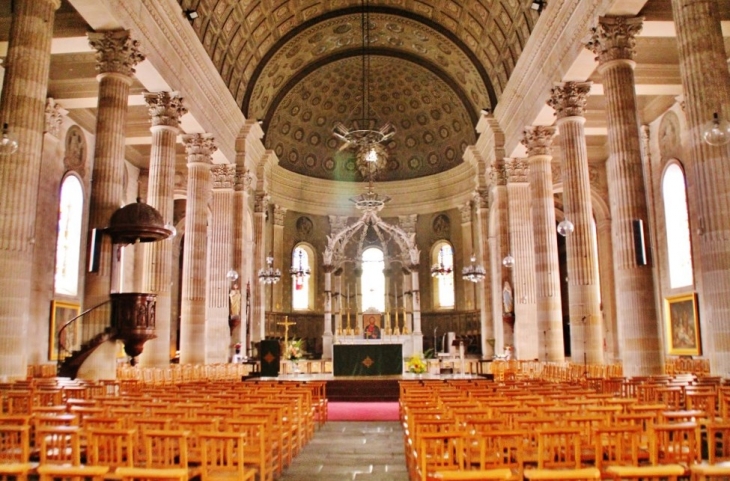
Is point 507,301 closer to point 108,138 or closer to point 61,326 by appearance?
point 108,138

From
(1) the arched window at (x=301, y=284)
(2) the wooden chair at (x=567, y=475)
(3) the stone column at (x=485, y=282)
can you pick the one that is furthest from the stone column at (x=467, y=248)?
(2) the wooden chair at (x=567, y=475)

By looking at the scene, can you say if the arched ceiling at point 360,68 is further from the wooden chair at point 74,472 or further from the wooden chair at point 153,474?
the wooden chair at point 153,474

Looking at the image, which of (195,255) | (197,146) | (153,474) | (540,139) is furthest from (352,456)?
(197,146)

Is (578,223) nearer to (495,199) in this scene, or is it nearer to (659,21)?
(659,21)

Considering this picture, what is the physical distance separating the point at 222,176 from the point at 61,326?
9.27m

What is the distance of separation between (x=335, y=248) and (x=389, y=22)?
39.6 ft

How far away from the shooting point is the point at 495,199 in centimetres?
2762

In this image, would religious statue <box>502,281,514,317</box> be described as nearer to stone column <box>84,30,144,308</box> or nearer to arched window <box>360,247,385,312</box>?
arched window <box>360,247,385,312</box>

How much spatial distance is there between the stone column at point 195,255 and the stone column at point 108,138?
6.65 meters

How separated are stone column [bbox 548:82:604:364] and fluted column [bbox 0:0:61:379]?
1431 centimetres

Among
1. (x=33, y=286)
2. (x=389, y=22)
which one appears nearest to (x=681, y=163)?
(x=389, y=22)

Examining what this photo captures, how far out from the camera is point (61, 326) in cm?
2206

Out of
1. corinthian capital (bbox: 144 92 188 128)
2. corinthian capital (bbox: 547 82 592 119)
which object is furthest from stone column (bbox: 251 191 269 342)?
corinthian capital (bbox: 547 82 592 119)

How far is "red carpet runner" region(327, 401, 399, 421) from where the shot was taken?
1428 cm
